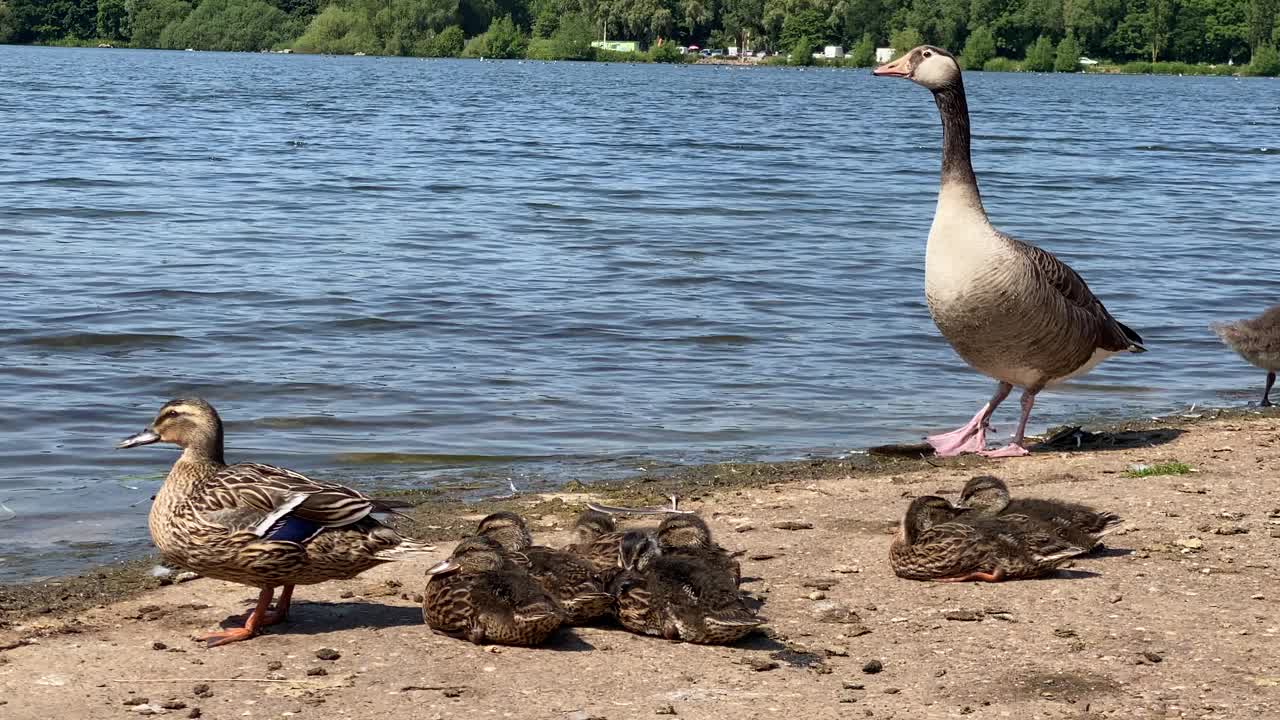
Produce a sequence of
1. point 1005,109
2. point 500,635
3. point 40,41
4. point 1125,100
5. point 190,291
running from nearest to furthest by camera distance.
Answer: point 500,635, point 190,291, point 1005,109, point 1125,100, point 40,41

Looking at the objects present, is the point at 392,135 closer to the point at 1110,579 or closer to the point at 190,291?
the point at 190,291

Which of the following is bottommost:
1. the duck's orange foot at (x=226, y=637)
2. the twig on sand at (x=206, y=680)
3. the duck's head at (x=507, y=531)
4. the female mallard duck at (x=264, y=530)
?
the duck's orange foot at (x=226, y=637)

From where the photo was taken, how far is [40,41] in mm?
194125

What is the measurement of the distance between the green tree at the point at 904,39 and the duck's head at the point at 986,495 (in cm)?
14697

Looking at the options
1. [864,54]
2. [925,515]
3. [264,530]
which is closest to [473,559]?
[264,530]

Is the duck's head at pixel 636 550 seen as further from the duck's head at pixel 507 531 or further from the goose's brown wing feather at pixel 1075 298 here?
the goose's brown wing feather at pixel 1075 298

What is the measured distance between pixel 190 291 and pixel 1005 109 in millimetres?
67095

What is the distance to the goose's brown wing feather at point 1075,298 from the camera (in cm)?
1154

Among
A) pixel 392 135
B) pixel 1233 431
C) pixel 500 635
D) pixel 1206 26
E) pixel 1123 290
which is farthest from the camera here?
pixel 1206 26

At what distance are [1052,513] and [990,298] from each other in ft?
10.0

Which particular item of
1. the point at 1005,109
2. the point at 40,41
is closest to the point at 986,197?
the point at 1005,109

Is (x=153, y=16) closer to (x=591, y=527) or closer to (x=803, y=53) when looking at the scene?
(x=803, y=53)

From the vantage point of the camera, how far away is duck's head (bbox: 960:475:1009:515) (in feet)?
28.5

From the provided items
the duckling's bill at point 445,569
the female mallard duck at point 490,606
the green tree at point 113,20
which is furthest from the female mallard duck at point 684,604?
the green tree at point 113,20
